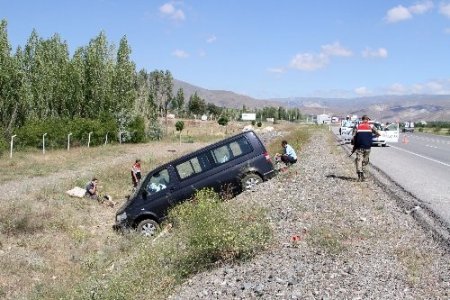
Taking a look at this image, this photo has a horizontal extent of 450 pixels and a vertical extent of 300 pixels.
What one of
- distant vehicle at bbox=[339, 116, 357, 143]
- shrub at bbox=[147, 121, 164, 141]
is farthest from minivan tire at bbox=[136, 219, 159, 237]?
shrub at bbox=[147, 121, 164, 141]

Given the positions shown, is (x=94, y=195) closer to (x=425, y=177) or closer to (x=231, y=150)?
(x=231, y=150)

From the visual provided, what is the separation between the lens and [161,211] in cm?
1295

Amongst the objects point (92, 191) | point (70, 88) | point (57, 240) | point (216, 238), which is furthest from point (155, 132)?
point (216, 238)

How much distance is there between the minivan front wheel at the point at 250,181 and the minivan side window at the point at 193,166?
1061 mm

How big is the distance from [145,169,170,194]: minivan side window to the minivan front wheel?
Result: 2044 mm

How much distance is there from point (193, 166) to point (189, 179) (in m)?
0.39

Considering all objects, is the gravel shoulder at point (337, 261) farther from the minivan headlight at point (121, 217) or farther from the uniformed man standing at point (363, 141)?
the minivan headlight at point (121, 217)

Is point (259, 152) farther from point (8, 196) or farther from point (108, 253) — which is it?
point (8, 196)

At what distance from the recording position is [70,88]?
144 ft

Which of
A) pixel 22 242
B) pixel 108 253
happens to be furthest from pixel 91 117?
pixel 108 253

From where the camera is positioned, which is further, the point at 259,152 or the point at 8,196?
the point at 8,196

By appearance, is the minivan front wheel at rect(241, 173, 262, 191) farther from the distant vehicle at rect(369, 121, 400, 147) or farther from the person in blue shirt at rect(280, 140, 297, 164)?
the distant vehicle at rect(369, 121, 400, 147)

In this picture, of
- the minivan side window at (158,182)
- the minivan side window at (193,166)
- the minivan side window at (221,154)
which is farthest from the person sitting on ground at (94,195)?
the minivan side window at (221,154)

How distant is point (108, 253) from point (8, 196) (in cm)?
908
